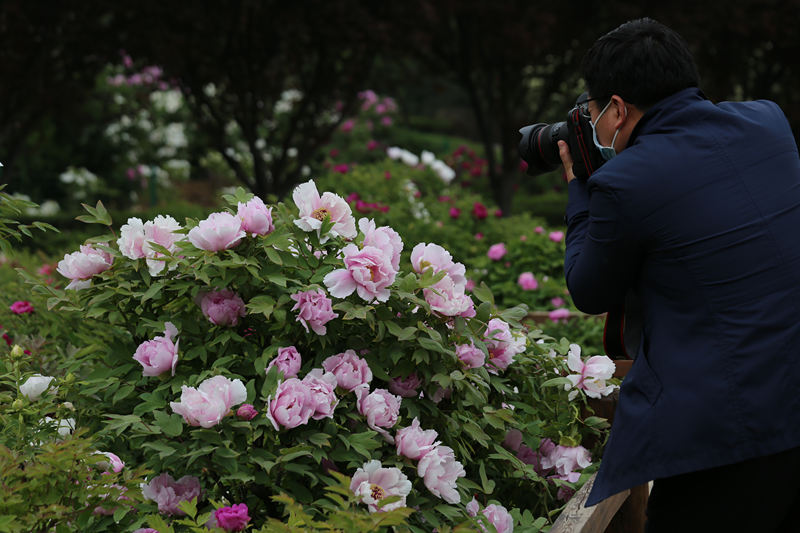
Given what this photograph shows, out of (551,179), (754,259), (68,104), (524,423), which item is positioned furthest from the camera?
(551,179)

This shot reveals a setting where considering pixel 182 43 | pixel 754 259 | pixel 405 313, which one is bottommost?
pixel 182 43

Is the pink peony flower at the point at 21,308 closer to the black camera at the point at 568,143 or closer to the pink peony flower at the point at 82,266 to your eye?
the pink peony flower at the point at 82,266

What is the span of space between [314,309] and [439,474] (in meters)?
0.46

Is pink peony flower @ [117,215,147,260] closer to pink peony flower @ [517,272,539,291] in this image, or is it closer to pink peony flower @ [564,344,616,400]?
pink peony flower @ [564,344,616,400]

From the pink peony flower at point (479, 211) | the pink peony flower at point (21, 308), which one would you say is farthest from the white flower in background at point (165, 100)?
the pink peony flower at point (21, 308)

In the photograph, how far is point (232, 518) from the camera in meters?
1.62

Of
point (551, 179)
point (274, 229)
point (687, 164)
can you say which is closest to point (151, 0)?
point (274, 229)

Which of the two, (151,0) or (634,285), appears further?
(151,0)

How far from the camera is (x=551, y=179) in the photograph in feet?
64.5

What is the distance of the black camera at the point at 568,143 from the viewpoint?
2026 mm

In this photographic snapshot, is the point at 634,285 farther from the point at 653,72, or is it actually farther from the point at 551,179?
the point at 551,179

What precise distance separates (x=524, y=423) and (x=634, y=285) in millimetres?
692

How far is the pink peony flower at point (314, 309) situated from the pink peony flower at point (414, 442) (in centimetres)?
29

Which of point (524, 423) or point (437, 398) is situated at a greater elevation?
point (437, 398)
